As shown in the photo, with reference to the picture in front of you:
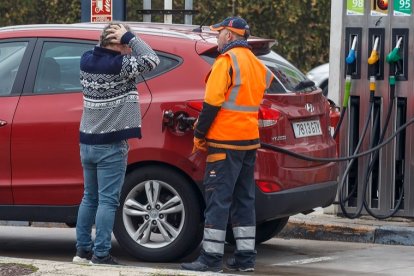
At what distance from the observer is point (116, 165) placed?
A: 325 inches

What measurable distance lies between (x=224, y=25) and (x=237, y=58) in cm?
28

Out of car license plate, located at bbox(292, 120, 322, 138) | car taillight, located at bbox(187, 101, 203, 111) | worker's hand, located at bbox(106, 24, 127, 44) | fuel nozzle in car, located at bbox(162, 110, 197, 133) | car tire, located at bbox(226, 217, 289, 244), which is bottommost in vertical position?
car tire, located at bbox(226, 217, 289, 244)

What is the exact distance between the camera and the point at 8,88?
9250 mm

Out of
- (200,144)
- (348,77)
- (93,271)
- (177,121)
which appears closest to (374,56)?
(348,77)

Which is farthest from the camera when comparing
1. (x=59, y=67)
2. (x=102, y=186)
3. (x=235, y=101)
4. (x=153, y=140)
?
(x=59, y=67)

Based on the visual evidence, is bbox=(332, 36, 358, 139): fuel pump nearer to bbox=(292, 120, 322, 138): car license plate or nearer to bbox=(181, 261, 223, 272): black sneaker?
bbox=(292, 120, 322, 138): car license plate

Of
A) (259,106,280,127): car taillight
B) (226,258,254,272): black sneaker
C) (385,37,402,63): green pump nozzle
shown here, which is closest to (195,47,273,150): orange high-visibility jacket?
(259,106,280,127): car taillight

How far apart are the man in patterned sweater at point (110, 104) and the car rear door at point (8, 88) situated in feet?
3.21

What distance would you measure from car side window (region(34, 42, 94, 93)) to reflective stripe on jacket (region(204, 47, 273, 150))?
1.36 metres

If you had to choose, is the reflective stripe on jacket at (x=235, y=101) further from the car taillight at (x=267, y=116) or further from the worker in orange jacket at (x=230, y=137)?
the car taillight at (x=267, y=116)

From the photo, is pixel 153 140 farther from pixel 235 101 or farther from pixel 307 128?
pixel 307 128

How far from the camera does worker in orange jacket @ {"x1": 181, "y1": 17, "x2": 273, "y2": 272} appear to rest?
26.6 feet

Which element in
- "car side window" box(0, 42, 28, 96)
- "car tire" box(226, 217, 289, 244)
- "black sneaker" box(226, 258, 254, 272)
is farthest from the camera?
"car tire" box(226, 217, 289, 244)

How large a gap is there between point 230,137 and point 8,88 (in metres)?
2.02
